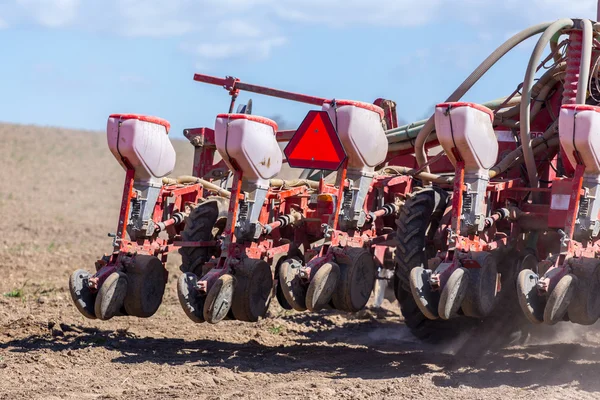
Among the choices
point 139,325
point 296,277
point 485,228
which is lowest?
point 139,325

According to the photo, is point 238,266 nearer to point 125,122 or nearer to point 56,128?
point 125,122

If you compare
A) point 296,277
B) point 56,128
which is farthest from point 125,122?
point 56,128

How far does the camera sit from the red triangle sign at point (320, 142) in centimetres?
754

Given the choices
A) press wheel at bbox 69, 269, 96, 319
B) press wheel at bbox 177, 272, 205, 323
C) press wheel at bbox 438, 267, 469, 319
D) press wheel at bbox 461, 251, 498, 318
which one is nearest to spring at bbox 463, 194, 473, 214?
press wheel at bbox 461, 251, 498, 318

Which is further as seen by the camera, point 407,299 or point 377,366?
point 407,299

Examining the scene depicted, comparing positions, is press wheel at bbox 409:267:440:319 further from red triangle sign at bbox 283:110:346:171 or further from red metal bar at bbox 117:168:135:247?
red metal bar at bbox 117:168:135:247

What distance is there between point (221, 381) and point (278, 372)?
50 centimetres

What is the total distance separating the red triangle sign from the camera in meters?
7.54

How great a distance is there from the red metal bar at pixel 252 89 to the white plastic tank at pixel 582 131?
2667 mm

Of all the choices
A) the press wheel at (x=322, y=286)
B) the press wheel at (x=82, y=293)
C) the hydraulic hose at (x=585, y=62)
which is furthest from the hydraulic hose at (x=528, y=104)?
the press wheel at (x=82, y=293)

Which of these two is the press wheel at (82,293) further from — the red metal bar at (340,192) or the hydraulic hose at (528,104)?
the hydraulic hose at (528,104)

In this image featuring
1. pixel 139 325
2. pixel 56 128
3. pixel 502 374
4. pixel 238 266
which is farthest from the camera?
pixel 56 128

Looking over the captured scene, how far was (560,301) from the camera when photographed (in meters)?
6.64

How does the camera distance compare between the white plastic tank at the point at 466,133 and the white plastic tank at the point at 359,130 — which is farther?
the white plastic tank at the point at 359,130
